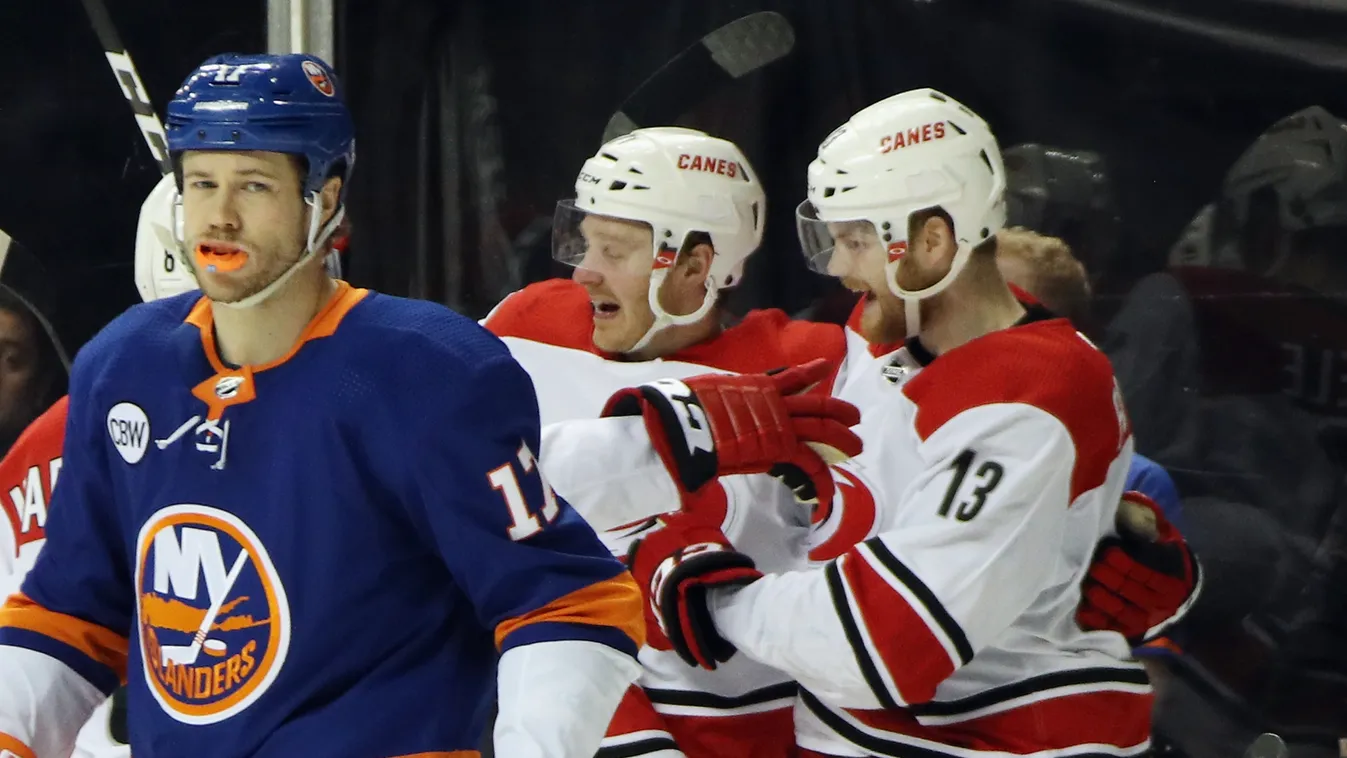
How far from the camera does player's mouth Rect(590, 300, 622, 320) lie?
8.89 feet

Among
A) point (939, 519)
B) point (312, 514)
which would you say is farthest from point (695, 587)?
point (312, 514)

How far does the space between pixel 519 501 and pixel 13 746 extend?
59 cm

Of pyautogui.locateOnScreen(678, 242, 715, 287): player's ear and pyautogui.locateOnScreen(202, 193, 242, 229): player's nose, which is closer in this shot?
pyautogui.locateOnScreen(202, 193, 242, 229): player's nose

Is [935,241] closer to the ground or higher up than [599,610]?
higher up

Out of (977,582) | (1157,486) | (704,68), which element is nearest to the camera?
(977,582)

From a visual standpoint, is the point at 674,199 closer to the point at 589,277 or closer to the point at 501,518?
the point at 589,277

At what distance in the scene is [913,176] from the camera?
7.39ft

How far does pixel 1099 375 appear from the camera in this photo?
82.7 inches

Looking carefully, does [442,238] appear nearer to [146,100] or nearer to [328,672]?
[146,100]

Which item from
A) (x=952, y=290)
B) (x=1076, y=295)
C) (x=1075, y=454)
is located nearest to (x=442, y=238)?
(x=1076, y=295)

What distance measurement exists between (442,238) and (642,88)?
0.56 metres

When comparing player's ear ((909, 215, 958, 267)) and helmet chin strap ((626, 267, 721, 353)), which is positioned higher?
player's ear ((909, 215, 958, 267))

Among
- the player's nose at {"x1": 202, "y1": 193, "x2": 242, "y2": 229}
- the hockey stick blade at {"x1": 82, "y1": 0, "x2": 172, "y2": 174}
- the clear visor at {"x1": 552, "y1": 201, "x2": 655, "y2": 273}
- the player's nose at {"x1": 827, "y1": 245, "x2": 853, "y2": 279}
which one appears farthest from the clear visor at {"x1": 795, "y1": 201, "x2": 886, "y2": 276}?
the hockey stick blade at {"x1": 82, "y1": 0, "x2": 172, "y2": 174}

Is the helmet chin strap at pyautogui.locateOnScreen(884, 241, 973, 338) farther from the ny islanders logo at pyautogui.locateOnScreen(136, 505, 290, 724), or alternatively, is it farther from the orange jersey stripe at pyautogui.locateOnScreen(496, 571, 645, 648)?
the ny islanders logo at pyautogui.locateOnScreen(136, 505, 290, 724)
